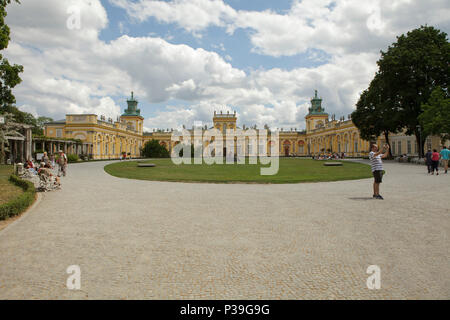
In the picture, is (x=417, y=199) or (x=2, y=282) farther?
(x=417, y=199)

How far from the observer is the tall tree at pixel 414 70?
27750mm

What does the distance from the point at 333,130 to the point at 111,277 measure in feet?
210

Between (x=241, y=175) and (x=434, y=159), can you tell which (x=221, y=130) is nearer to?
(x=241, y=175)

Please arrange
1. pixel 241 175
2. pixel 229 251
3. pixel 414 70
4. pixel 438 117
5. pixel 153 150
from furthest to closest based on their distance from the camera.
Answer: pixel 153 150
pixel 414 70
pixel 438 117
pixel 241 175
pixel 229 251

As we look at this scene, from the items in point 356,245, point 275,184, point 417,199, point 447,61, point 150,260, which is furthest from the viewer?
point 447,61

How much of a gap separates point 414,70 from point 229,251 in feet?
108

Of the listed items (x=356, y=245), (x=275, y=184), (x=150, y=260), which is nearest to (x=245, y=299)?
(x=150, y=260)

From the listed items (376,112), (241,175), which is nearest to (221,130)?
(376,112)

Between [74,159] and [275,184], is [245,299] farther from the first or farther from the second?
[74,159]

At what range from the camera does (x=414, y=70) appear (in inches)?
1148

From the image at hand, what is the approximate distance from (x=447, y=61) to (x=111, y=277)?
3488cm

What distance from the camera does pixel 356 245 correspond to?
444 centimetres

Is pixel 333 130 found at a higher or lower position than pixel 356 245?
higher
